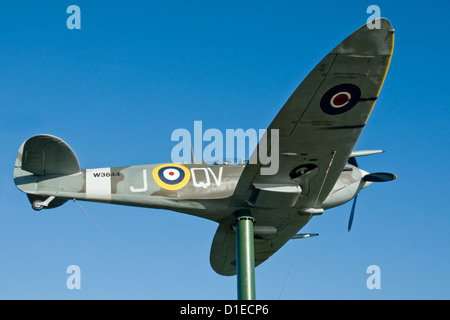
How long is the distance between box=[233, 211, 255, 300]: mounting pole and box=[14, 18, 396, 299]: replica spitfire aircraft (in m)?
0.03

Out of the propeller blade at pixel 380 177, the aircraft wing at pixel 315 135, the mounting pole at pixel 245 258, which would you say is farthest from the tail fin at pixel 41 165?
the propeller blade at pixel 380 177

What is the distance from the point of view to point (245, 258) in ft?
51.9

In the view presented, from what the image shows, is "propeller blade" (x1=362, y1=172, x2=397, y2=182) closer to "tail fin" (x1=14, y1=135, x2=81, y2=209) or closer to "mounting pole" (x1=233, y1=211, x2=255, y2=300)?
"mounting pole" (x1=233, y1=211, x2=255, y2=300)

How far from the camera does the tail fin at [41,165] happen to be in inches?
595

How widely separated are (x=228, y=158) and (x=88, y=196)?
12.8 ft

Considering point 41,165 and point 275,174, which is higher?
point 41,165

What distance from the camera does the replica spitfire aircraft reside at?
13.9 metres

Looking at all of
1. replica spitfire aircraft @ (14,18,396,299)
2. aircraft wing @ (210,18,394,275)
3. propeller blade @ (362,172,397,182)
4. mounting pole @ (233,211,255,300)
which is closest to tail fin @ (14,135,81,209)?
replica spitfire aircraft @ (14,18,396,299)

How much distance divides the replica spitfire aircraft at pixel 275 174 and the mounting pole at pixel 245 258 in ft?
0.08

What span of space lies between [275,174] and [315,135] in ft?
5.09

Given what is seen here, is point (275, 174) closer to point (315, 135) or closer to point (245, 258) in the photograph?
point (315, 135)

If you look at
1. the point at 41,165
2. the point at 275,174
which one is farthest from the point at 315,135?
the point at 41,165

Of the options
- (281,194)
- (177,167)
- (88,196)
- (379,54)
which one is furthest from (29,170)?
(379,54)

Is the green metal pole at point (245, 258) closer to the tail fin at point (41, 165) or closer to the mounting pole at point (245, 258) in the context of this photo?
the mounting pole at point (245, 258)
